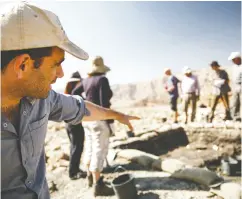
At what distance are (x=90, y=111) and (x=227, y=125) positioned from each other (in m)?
5.88

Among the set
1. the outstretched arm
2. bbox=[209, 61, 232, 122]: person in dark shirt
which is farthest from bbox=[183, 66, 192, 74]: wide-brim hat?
the outstretched arm

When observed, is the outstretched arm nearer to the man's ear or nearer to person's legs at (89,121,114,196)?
the man's ear

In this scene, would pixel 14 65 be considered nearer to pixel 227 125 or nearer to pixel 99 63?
pixel 99 63

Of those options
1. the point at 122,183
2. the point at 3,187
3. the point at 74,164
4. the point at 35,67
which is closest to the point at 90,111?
the point at 35,67

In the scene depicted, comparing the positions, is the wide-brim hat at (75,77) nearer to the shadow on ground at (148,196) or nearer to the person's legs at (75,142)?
the person's legs at (75,142)

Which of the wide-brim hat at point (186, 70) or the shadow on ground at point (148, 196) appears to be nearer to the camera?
the shadow on ground at point (148, 196)

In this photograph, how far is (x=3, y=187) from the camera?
1.38 metres

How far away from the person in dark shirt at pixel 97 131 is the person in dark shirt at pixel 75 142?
46 centimetres

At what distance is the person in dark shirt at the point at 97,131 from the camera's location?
4016mm

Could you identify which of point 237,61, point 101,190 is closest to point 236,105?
point 237,61

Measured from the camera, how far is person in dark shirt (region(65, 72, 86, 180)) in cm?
468

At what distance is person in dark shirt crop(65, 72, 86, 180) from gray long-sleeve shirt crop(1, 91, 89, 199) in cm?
293

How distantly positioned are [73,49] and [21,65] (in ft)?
1.01

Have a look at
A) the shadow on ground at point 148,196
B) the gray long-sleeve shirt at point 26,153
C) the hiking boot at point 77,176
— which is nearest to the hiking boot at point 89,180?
the hiking boot at point 77,176
